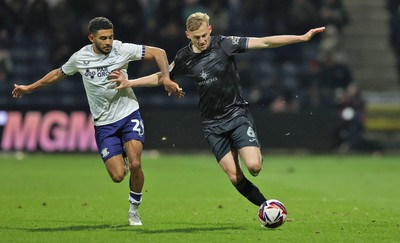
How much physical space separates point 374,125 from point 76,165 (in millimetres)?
8930

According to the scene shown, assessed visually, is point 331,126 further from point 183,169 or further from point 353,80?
point 183,169

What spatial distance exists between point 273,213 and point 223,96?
144cm

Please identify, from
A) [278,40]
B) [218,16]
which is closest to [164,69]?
[278,40]

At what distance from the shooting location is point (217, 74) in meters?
10.2

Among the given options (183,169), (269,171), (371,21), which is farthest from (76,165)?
(371,21)

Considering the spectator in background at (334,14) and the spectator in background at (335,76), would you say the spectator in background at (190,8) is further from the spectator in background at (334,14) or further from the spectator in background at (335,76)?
the spectator in background at (335,76)

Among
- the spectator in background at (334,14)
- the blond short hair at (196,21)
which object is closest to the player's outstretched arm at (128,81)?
the blond short hair at (196,21)

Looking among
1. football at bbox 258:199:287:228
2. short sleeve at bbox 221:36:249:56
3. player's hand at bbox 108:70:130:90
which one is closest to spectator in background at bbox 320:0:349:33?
short sleeve at bbox 221:36:249:56

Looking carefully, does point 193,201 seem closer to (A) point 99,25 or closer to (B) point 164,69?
(B) point 164,69

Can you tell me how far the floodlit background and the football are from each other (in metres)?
12.2

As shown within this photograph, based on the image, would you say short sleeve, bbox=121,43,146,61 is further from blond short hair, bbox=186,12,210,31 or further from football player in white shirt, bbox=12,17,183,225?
blond short hair, bbox=186,12,210,31

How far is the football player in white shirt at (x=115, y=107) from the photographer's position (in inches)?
406

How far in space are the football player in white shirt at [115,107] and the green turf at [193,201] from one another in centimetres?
63

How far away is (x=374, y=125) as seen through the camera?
83.0 feet
